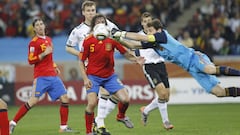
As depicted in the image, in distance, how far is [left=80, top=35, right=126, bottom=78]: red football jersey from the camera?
12.7 metres

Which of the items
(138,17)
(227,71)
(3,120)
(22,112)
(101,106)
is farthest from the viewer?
(138,17)

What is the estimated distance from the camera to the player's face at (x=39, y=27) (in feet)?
47.5

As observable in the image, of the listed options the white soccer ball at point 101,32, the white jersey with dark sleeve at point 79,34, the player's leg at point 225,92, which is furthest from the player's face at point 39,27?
the player's leg at point 225,92

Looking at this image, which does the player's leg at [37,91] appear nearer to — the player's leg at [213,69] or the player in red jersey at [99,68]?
the player in red jersey at [99,68]

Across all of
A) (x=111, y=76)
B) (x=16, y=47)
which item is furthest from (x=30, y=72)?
(x=111, y=76)

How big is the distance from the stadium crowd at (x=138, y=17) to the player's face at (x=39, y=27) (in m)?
11.9

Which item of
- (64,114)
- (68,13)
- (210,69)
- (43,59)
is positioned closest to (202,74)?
(210,69)

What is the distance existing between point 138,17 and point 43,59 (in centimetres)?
1434

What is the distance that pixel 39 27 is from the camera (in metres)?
14.5

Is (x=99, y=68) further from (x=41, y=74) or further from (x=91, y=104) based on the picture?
(x=41, y=74)

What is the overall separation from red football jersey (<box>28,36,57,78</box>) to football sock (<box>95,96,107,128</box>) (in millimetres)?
1663

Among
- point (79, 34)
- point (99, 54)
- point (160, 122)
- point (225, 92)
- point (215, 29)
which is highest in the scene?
point (215, 29)

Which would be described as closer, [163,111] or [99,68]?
[99,68]

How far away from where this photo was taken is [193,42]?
26688 millimetres
